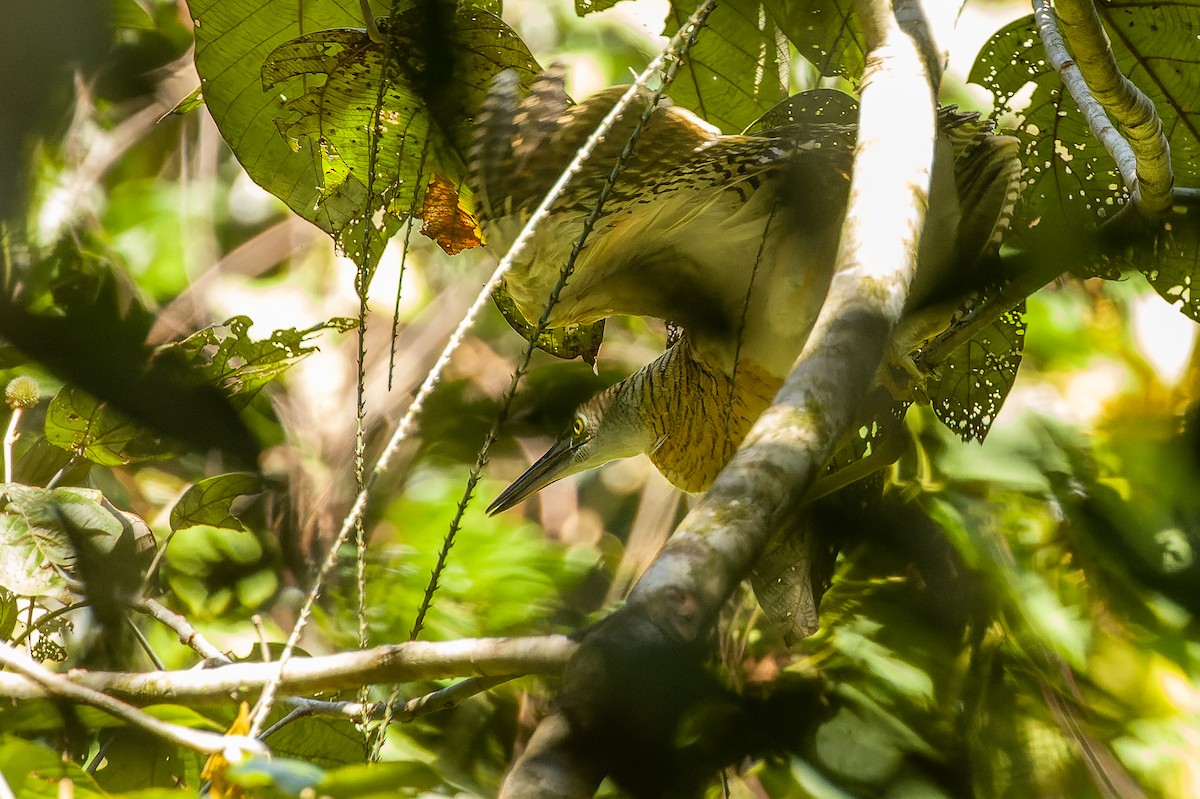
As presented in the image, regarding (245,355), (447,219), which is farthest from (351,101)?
(245,355)

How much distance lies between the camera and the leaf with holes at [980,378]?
1521 mm

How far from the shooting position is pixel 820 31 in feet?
4.86

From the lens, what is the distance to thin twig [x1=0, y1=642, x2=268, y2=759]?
67 cm

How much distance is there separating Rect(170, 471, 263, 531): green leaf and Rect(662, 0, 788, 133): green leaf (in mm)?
889

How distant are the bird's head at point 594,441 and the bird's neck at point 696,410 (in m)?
0.04

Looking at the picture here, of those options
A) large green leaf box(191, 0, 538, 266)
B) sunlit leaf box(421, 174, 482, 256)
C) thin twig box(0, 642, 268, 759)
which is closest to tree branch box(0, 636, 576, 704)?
thin twig box(0, 642, 268, 759)

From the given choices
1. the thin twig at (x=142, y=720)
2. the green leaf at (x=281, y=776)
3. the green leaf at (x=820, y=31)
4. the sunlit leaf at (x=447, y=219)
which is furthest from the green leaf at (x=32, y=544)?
the green leaf at (x=820, y=31)

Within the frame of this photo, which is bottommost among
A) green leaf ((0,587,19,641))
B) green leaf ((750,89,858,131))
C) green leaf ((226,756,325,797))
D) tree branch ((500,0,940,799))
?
green leaf ((0,587,19,641))

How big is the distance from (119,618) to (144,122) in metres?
1.71

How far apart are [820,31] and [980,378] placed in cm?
59

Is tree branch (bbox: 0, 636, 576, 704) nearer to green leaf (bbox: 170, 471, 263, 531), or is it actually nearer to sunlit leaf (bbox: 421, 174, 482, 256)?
green leaf (bbox: 170, 471, 263, 531)

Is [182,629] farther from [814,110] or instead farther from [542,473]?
[814,110]

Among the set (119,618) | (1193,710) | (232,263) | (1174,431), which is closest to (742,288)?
(1174,431)

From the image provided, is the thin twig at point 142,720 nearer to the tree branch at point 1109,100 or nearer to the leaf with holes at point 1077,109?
the tree branch at point 1109,100
